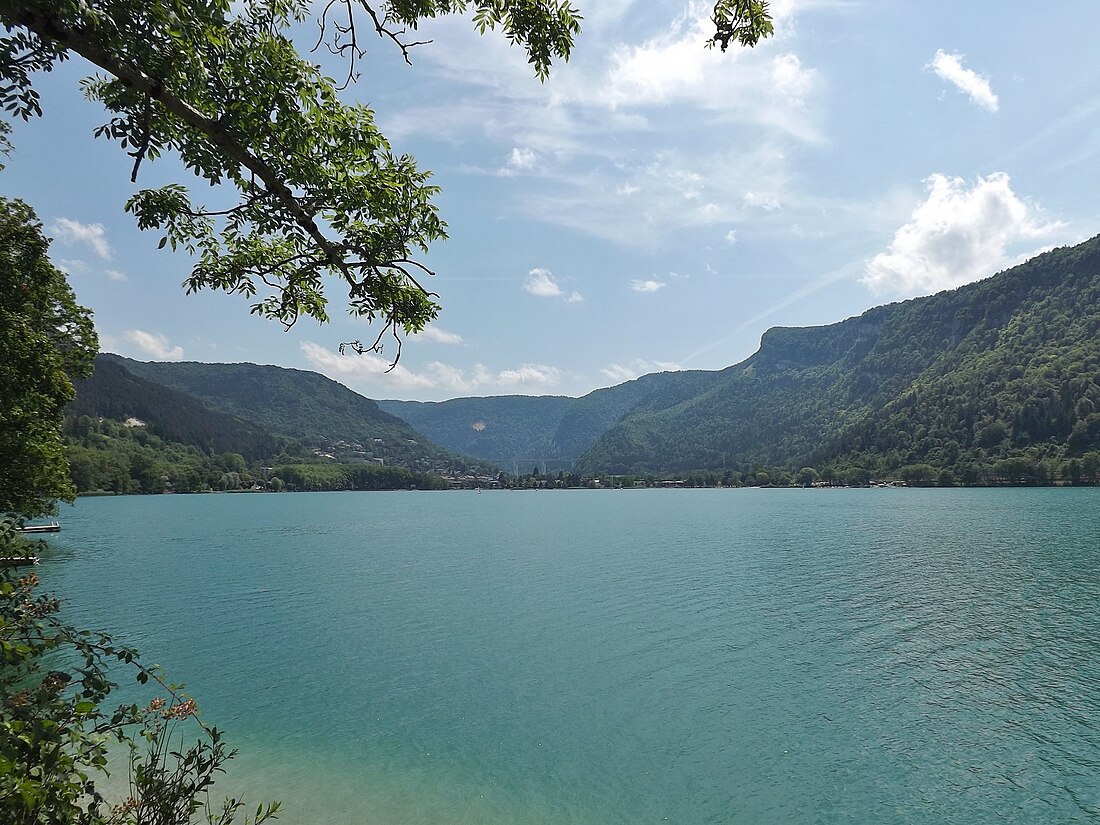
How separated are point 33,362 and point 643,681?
19.1m

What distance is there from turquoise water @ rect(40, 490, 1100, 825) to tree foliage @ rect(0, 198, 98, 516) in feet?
26.3

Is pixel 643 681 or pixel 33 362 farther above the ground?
pixel 33 362

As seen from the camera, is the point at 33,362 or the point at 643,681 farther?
the point at 643,681

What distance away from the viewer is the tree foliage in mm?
14016

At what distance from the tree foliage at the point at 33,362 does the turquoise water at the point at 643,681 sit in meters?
8.02

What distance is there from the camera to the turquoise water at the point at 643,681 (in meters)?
13.1

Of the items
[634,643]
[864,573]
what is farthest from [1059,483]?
[634,643]

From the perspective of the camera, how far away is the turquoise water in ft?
43.0

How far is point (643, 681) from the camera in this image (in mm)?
19875

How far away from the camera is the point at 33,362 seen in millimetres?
13820

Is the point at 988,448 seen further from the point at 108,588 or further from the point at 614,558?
the point at 108,588

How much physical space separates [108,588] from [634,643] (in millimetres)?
32852

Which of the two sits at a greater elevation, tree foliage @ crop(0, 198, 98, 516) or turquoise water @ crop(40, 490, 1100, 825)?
tree foliage @ crop(0, 198, 98, 516)

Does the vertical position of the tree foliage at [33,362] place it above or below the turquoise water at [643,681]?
above
